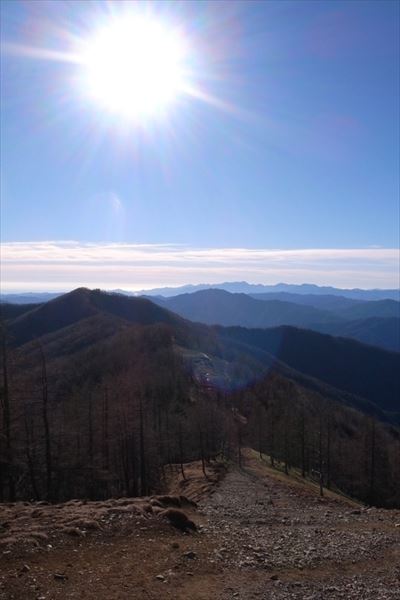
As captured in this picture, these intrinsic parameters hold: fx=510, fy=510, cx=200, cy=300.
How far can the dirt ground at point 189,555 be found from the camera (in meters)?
13.7

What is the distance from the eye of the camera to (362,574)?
53.7ft

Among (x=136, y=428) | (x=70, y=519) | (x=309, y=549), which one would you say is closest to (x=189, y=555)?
(x=70, y=519)

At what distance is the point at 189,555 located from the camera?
1631 cm

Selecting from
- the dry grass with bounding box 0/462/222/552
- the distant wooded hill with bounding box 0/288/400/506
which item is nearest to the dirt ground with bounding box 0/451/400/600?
the dry grass with bounding box 0/462/222/552

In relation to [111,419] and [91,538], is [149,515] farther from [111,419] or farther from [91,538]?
[111,419]

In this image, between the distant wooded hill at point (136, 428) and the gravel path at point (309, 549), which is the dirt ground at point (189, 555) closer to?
the gravel path at point (309, 549)

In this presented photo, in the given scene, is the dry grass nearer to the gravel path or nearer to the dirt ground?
the dirt ground

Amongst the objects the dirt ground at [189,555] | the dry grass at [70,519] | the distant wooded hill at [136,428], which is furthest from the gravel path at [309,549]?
the distant wooded hill at [136,428]

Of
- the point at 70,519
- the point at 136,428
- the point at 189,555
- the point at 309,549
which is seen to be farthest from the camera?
the point at 136,428

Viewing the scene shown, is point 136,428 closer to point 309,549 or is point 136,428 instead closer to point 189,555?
point 309,549

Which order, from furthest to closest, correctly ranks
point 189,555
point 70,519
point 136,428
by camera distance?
1. point 136,428
2. point 70,519
3. point 189,555

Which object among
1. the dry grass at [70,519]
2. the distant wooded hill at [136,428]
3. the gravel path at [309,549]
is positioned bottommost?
the distant wooded hill at [136,428]

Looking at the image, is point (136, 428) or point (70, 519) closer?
point (70, 519)

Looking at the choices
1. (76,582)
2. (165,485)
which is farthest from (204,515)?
(165,485)
